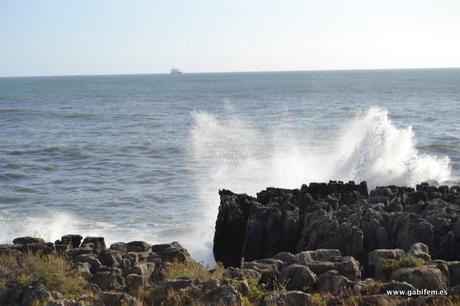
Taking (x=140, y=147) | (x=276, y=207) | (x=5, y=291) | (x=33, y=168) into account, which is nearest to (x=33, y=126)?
(x=140, y=147)

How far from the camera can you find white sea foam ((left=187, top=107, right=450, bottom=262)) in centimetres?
3444

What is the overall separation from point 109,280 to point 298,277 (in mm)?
4002

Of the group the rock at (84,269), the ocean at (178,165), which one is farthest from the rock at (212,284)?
the ocean at (178,165)

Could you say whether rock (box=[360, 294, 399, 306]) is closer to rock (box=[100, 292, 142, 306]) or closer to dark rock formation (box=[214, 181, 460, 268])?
dark rock formation (box=[214, 181, 460, 268])

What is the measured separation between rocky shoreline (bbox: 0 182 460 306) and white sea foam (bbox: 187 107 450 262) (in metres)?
3.82

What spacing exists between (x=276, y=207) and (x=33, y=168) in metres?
27.1

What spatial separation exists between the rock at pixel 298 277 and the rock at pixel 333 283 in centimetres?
18

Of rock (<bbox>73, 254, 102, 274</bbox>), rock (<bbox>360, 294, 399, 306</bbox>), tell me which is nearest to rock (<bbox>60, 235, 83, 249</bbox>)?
rock (<bbox>73, 254, 102, 274</bbox>)

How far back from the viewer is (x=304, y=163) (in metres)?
40.2

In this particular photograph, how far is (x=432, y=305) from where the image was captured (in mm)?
10773

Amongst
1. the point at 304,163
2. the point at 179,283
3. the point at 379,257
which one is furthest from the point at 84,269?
the point at 304,163

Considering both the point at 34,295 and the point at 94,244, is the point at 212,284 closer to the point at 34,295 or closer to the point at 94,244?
the point at 34,295

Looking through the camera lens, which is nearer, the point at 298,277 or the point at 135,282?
the point at 298,277

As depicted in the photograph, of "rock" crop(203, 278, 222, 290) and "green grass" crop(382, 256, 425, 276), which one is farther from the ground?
"rock" crop(203, 278, 222, 290)
